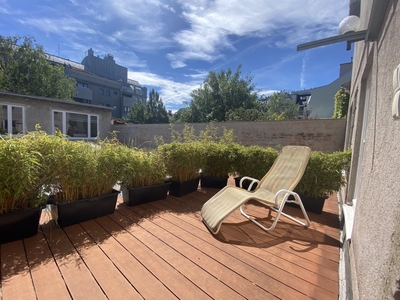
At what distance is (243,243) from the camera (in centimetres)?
217

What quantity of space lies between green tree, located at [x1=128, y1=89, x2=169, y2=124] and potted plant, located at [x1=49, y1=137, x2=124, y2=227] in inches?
1118

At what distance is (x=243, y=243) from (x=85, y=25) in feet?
43.4

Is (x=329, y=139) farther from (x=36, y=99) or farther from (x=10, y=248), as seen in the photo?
(x=36, y=99)

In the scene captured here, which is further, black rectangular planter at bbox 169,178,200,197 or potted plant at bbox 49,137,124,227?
black rectangular planter at bbox 169,178,200,197

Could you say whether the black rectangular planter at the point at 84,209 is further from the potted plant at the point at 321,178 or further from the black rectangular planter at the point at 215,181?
the potted plant at the point at 321,178

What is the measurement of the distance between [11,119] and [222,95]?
16.3 metres

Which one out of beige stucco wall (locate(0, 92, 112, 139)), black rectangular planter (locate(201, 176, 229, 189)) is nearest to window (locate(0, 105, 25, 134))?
beige stucco wall (locate(0, 92, 112, 139))

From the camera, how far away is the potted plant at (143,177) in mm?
2910

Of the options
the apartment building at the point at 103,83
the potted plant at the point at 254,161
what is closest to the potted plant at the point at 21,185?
the potted plant at the point at 254,161

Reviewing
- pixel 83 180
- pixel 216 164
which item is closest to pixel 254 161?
pixel 216 164

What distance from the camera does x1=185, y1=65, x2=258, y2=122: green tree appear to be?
20.1 m

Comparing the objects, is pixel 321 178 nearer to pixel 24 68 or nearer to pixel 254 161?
pixel 254 161

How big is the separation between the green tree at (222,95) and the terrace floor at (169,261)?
17991mm

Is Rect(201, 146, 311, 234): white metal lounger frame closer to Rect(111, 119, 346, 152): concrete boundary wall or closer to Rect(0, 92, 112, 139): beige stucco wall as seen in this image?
Rect(111, 119, 346, 152): concrete boundary wall
